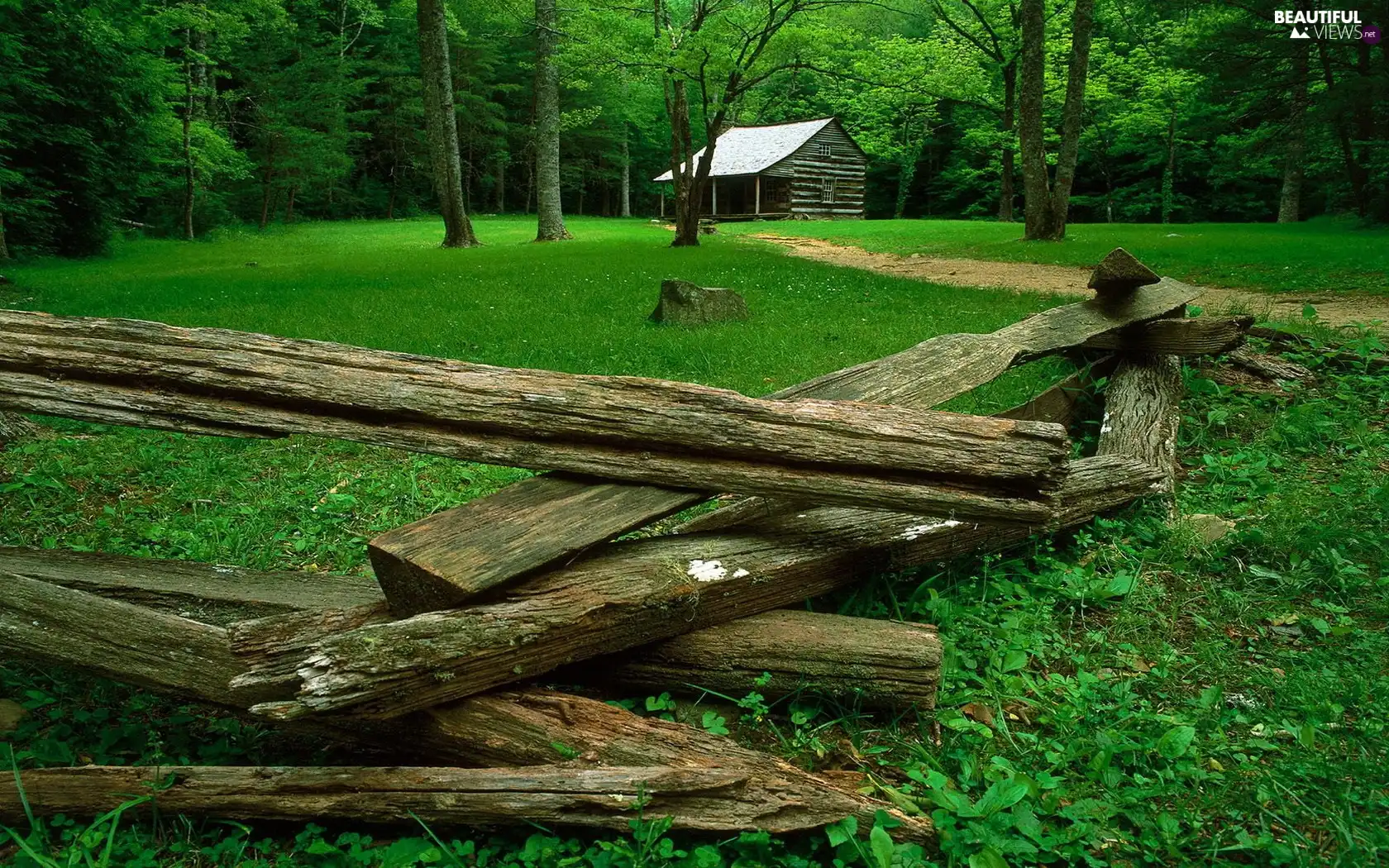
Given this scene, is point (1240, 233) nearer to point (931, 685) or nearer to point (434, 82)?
point (434, 82)

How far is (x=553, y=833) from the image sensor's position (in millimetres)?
2418

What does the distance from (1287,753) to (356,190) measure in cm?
5195

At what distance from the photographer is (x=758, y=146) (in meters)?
47.0

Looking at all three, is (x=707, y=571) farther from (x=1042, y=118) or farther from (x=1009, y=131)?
(x=1009, y=131)

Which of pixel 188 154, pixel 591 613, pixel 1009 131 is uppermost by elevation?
pixel 1009 131

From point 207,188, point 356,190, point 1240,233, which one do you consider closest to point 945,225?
point 1240,233

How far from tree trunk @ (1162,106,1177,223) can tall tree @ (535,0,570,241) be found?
28.1m

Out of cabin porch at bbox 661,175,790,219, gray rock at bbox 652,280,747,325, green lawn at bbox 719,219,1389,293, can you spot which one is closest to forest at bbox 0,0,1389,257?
green lawn at bbox 719,219,1389,293

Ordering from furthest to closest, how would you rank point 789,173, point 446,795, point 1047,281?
point 789,173
point 1047,281
point 446,795

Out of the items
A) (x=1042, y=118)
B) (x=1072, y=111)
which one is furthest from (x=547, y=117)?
(x=1072, y=111)

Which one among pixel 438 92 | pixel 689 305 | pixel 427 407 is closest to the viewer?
pixel 427 407

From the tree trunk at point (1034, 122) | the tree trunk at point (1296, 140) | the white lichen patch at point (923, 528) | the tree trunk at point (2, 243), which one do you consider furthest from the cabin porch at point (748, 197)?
the white lichen patch at point (923, 528)

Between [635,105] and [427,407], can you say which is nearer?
[427,407]

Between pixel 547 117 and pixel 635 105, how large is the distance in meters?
27.6
